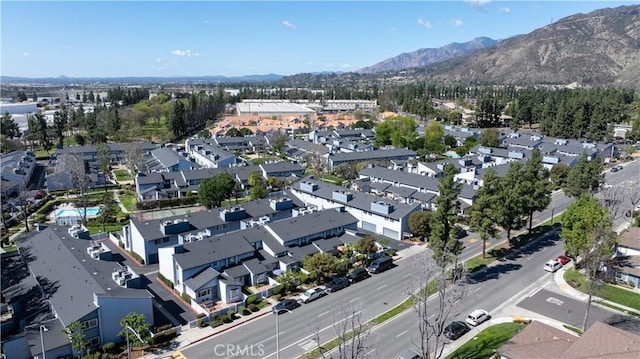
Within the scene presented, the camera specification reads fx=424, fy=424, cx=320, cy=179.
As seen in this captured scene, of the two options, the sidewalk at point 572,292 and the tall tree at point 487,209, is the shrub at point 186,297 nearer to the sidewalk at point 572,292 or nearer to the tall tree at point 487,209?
the tall tree at point 487,209

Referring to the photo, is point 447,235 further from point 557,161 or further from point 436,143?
→ point 436,143

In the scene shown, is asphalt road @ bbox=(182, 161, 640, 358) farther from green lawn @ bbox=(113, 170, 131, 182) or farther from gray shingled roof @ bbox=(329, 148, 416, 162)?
green lawn @ bbox=(113, 170, 131, 182)

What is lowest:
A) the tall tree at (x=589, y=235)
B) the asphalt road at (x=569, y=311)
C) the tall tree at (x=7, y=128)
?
the asphalt road at (x=569, y=311)

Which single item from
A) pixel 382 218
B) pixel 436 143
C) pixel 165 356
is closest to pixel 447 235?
pixel 382 218

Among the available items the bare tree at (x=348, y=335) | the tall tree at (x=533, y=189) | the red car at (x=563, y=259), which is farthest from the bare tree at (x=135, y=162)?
the red car at (x=563, y=259)

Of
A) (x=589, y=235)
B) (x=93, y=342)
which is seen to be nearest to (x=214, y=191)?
(x=93, y=342)
